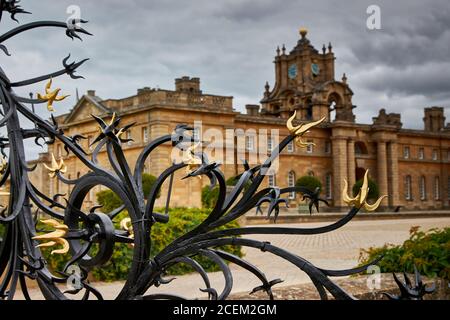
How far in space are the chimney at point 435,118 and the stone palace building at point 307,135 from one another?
112 mm

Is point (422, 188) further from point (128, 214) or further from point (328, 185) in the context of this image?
point (128, 214)

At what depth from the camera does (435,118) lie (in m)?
66.7

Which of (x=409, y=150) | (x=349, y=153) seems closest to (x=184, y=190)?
(x=349, y=153)

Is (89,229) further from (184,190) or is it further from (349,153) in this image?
(349,153)

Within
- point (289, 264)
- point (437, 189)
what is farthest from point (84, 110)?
point (437, 189)

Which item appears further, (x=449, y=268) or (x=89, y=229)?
(x=449, y=268)

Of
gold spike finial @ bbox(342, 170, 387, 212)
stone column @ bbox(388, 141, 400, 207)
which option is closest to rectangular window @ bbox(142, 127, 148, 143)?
stone column @ bbox(388, 141, 400, 207)

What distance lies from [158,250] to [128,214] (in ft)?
26.6

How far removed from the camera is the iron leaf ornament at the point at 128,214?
2.34 m

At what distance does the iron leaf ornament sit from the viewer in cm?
234

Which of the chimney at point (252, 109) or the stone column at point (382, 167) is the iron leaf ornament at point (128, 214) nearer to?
the chimney at point (252, 109)

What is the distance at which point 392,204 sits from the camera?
5316 cm
